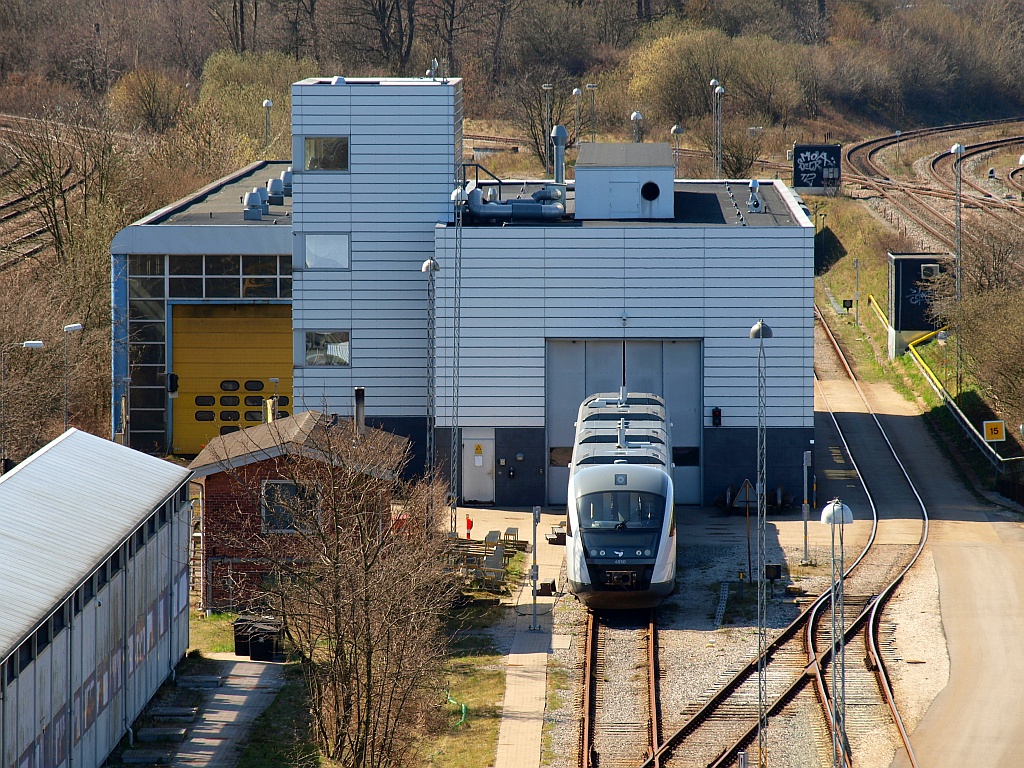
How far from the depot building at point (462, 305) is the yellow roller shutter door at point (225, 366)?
54 mm

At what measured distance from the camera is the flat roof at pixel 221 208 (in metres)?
40.4

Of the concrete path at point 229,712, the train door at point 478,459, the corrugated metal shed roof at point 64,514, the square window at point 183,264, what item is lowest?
the concrete path at point 229,712

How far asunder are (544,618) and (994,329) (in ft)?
58.9

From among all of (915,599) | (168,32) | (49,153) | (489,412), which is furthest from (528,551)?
(168,32)

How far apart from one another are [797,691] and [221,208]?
26.5 m

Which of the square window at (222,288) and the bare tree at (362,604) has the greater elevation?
the square window at (222,288)

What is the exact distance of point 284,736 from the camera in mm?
20859

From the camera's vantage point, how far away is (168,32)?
10281 cm

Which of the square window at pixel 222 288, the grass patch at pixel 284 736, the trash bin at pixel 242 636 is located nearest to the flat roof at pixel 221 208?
the square window at pixel 222 288

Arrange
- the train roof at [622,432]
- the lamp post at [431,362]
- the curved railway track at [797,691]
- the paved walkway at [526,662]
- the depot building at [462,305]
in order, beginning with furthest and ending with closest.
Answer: the lamp post at [431,362] < the depot building at [462,305] < the train roof at [622,432] < the paved walkway at [526,662] < the curved railway track at [797,691]

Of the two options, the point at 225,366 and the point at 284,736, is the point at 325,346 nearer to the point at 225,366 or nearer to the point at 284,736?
the point at 225,366

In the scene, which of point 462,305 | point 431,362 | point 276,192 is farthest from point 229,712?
point 276,192

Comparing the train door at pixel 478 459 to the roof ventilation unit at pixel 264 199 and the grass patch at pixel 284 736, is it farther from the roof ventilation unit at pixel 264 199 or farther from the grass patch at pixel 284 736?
the grass patch at pixel 284 736

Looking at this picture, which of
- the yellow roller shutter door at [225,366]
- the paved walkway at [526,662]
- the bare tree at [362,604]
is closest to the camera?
the bare tree at [362,604]
